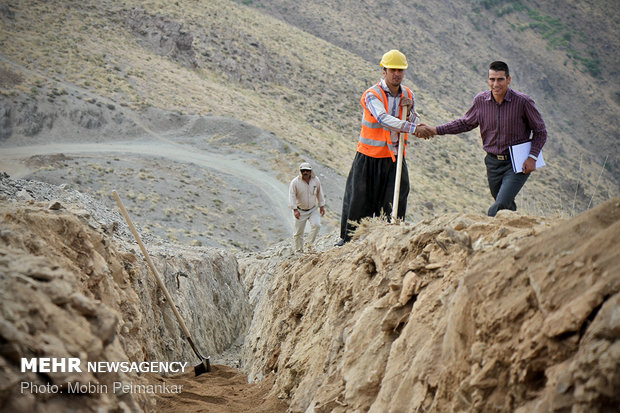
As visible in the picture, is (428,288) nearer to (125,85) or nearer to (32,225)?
(32,225)

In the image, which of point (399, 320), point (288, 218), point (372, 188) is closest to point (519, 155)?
point (372, 188)

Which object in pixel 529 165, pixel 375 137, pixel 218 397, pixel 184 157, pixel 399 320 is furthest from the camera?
pixel 184 157

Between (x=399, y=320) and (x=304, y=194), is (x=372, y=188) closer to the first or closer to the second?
(x=304, y=194)

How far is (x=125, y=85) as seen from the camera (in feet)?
113

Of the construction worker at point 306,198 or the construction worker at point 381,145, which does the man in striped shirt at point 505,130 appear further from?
the construction worker at point 306,198

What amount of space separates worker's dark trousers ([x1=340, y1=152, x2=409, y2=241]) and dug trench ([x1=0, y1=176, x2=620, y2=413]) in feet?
2.11

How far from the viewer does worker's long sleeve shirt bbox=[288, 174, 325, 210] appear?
361 inches

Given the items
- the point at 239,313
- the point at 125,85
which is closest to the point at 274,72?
the point at 125,85

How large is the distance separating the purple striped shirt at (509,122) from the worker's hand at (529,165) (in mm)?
88

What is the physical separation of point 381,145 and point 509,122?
5.16ft

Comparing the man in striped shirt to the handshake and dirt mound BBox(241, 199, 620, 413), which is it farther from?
dirt mound BBox(241, 199, 620, 413)

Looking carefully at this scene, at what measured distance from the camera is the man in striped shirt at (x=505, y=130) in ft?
17.7

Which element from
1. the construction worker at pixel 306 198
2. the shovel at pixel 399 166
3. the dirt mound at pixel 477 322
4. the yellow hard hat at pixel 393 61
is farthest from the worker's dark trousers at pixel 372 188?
the construction worker at pixel 306 198

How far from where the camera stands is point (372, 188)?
22.7 feet
